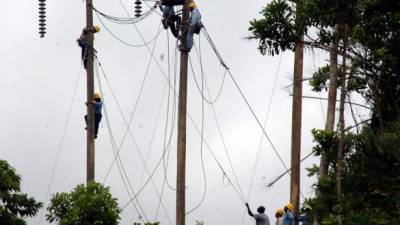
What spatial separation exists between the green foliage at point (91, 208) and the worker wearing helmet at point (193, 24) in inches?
149

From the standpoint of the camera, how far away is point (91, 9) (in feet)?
92.4

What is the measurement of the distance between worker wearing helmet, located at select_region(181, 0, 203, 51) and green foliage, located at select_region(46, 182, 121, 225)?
12.4 feet

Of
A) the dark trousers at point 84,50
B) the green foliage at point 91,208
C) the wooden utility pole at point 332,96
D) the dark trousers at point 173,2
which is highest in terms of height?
the dark trousers at point 173,2

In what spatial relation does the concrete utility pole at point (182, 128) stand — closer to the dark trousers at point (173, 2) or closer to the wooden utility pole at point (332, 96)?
the dark trousers at point (173, 2)

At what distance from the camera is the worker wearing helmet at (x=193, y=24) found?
2662cm

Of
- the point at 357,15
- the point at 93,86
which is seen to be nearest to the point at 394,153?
the point at 357,15

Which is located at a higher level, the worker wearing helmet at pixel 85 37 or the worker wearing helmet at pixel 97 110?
the worker wearing helmet at pixel 85 37

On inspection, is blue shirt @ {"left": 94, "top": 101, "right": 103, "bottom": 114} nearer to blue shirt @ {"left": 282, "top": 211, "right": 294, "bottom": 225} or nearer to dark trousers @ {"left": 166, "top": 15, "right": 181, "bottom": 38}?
dark trousers @ {"left": 166, "top": 15, "right": 181, "bottom": 38}

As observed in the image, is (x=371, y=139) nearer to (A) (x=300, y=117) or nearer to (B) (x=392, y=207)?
(B) (x=392, y=207)

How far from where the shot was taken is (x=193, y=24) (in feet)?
88.4

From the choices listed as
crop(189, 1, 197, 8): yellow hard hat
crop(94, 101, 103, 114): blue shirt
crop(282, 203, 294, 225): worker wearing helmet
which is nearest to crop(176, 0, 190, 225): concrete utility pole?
crop(189, 1, 197, 8): yellow hard hat

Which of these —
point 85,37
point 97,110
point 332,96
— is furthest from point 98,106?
point 332,96

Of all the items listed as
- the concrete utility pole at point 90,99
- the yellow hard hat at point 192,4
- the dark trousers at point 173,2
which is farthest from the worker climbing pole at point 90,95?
the yellow hard hat at point 192,4

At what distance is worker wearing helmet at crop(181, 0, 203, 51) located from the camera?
2662 centimetres
